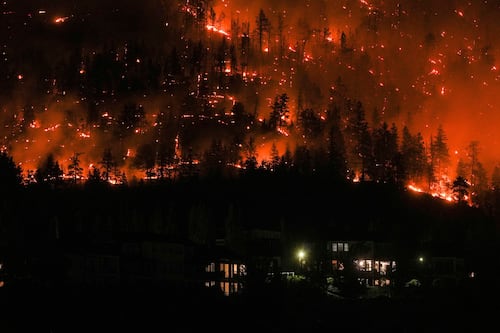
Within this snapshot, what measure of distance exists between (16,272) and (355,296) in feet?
124

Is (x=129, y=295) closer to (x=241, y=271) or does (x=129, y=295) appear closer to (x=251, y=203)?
(x=241, y=271)

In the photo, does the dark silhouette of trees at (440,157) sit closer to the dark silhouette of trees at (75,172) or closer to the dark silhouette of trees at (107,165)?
the dark silhouette of trees at (107,165)

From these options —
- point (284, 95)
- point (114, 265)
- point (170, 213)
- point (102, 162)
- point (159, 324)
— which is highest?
point (284, 95)

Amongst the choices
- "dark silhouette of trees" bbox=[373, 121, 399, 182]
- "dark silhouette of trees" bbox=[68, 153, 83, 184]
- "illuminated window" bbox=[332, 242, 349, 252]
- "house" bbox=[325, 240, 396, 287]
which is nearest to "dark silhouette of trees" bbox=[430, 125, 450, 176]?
"dark silhouette of trees" bbox=[373, 121, 399, 182]

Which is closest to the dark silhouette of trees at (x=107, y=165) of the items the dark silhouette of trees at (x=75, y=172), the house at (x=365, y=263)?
the dark silhouette of trees at (x=75, y=172)

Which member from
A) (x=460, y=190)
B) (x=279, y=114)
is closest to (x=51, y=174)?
(x=279, y=114)

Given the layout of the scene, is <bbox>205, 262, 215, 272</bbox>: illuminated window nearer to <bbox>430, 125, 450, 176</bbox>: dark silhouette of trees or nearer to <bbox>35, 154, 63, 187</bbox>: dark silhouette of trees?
<bbox>35, 154, 63, 187</bbox>: dark silhouette of trees

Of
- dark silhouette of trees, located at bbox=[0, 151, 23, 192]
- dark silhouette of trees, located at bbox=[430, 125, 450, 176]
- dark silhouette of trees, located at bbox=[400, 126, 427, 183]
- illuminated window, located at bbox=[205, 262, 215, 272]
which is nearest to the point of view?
illuminated window, located at bbox=[205, 262, 215, 272]

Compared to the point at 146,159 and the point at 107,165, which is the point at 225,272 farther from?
the point at 146,159

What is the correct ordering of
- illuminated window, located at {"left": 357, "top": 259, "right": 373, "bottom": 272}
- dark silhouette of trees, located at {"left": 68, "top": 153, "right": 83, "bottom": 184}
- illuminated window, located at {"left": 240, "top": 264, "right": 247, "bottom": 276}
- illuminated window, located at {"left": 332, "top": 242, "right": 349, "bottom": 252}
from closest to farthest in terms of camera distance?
illuminated window, located at {"left": 240, "top": 264, "right": 247, "bottom": 276}, illuminated window, located at {"left": 357, "top": 259, "right": 373, "bottom": 272}, illuminated window, located at {"left": 332, "top": 242, "right": 349, "bottom": 252}, dark silhouette of trees, located at {"left": 68, "top": 153, "right": 83, "bottom": 184}

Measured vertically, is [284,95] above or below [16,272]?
above

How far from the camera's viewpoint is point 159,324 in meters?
72.6

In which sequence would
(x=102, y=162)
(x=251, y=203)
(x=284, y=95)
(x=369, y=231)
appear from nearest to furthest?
(x=369, y=231), (x=251, y=203), (x=102, y=162), (x=284, y=95)

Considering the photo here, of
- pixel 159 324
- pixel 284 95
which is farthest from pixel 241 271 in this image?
pixel 284 95
